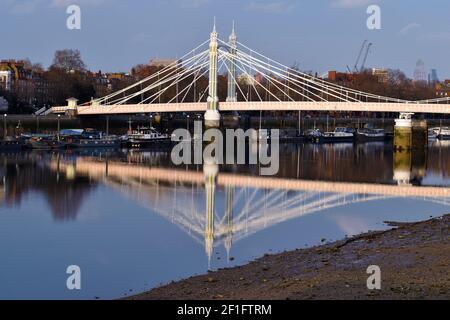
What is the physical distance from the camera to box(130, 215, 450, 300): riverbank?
328 inches

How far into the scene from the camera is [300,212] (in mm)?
17422

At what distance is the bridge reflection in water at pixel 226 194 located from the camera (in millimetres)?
15367

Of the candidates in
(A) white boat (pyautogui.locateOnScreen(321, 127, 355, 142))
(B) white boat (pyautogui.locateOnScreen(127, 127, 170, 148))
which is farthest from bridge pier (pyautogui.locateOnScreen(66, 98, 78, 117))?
(A) white boat (pyautogui.locateOnScreen(321, 127, 355, 142))

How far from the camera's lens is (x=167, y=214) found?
Answer: 16.8m

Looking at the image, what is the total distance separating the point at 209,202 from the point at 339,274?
9545mm

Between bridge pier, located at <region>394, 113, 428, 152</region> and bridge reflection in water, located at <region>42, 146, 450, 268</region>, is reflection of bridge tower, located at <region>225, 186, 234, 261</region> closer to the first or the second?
bridge reflection in water, located at <region>42, 146, 450, 268</region>

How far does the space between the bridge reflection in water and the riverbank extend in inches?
63.4

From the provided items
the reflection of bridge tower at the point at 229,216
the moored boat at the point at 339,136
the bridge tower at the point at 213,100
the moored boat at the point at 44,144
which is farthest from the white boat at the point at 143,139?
the reflection of bridge tower at the point at 229,216

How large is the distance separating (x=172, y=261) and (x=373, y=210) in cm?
749

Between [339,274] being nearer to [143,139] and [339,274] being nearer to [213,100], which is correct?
[143,139]

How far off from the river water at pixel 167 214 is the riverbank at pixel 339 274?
706 mm

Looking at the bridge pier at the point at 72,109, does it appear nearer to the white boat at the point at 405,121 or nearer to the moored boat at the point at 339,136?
the moored boat at the point at 339,136

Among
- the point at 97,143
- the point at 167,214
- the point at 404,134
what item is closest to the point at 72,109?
the point at 97,143
